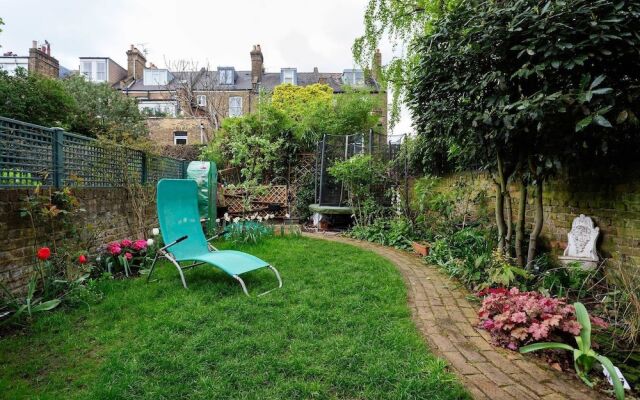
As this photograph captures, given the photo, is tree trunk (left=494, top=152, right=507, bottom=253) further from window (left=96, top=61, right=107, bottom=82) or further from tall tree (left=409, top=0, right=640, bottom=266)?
window (left=96, top=61, right=107, bottom=82)

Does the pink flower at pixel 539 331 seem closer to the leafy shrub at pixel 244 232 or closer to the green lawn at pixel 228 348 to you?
the green lawn at pixel 228 348

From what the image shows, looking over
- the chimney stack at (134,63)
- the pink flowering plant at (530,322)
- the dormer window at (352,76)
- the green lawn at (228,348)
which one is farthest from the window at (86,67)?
the pink flowering plant at (530,322)

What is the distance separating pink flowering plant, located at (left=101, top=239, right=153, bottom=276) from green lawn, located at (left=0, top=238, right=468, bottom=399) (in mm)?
561

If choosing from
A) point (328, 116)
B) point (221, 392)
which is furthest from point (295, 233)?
point (328, 116)

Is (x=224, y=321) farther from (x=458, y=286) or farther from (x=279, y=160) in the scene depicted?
(x=279, y=160)

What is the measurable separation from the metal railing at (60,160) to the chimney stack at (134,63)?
23.2m

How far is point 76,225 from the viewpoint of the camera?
3.99 metres

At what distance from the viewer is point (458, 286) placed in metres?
3.95

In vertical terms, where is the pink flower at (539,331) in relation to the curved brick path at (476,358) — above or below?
above

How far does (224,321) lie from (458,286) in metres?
2.65

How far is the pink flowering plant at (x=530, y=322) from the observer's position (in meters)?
2.39

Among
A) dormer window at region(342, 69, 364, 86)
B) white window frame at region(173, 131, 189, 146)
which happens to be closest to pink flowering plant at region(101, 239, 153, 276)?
white window frame at region(173, 131, 189, 146)

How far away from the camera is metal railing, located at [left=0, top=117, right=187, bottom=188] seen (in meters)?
3.21

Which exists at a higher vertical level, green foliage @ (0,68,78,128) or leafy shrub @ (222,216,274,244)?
green foliage @ (0,68,78,128)
